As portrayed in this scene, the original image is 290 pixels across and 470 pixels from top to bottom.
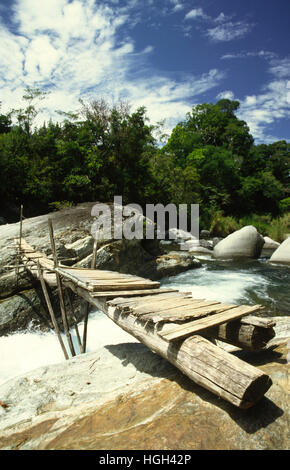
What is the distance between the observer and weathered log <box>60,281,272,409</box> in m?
2.07

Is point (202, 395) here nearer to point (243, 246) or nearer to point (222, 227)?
point (243, 246)

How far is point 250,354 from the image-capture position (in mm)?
3354

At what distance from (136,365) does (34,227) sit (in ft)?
24.2

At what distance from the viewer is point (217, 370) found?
7.34 ft

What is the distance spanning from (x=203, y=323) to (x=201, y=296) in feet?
19.3

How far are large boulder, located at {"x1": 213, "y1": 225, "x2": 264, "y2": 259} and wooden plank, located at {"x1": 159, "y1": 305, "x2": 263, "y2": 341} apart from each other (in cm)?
1171

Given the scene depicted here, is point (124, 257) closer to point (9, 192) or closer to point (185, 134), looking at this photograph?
point (9, 192)

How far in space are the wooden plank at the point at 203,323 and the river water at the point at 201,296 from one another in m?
3.75

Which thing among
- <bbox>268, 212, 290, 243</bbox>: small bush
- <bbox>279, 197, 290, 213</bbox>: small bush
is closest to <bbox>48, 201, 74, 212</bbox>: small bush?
<bbox>268, 212, 290, 243</bbox>: small bush

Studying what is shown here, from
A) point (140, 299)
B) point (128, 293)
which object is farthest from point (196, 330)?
point (128, 293)

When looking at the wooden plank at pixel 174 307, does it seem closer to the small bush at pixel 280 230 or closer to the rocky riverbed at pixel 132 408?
the rocky riverbed at pixel 132 408
